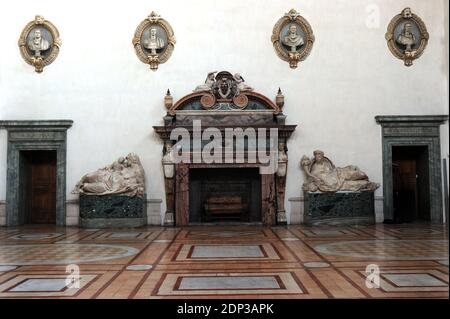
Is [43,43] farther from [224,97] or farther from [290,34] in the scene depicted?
[290,34]

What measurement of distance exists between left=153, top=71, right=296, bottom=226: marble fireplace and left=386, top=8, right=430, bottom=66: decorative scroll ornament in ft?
10.4

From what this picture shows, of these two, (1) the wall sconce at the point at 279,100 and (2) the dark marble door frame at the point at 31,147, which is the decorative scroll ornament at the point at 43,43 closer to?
(2) the dark marble door frame at the point at 31,147

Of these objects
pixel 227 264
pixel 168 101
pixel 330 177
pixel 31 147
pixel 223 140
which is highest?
pixel 168 101

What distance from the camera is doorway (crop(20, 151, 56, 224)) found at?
41.7 feet

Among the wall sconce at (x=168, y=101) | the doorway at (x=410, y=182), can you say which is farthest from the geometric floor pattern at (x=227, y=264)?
the wall sconce at (x=168, y=101)

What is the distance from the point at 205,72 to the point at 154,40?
1457 mm

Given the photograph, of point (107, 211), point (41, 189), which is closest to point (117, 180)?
point (107, 211)

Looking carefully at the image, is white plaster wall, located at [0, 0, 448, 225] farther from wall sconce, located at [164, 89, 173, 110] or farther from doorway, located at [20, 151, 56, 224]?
doorway, located at [20, 151, 56, 224]

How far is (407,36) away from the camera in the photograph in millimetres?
12188

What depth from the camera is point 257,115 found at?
11898 mm

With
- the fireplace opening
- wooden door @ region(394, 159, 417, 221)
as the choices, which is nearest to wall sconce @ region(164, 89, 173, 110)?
the fireplace opening
